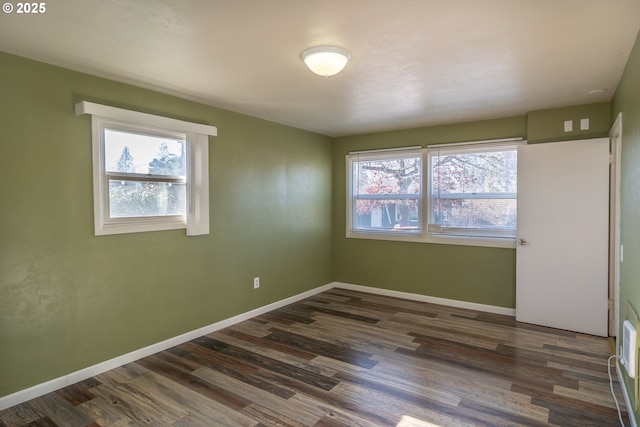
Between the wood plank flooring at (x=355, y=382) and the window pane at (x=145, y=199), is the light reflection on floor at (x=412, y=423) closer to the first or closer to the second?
the wood plank flooring at (x=355, y=382)

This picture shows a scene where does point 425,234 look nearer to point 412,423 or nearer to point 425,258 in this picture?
point 425,258

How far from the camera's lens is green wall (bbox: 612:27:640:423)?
85.7 inches

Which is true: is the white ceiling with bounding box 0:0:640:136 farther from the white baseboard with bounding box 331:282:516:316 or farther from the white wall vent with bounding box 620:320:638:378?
the white baseboard with bounding box 331:282:516:316

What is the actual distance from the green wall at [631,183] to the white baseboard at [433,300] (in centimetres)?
170

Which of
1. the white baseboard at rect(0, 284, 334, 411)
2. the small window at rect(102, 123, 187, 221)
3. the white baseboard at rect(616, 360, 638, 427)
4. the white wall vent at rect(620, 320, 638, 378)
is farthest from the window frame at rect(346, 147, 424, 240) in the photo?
the white wall vent at rect(620, 320, 638, 378)

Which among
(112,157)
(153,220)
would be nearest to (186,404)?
(153,220)

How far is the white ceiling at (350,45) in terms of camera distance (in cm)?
193

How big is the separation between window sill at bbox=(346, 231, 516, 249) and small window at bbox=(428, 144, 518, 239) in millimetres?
55

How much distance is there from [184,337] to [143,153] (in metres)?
1.81

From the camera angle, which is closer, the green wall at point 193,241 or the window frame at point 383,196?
the green wall at point 193,241

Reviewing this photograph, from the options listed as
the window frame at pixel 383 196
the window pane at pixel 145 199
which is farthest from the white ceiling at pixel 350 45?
the window frame at pixel 383 196

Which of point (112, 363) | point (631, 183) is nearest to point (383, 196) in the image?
point (631, 183)

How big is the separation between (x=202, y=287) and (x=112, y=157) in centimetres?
153

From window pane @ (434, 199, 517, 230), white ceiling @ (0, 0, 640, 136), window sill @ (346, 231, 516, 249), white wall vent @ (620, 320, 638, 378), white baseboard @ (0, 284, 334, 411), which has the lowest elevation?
white baseboard @ (0, 284, 334, 411)
